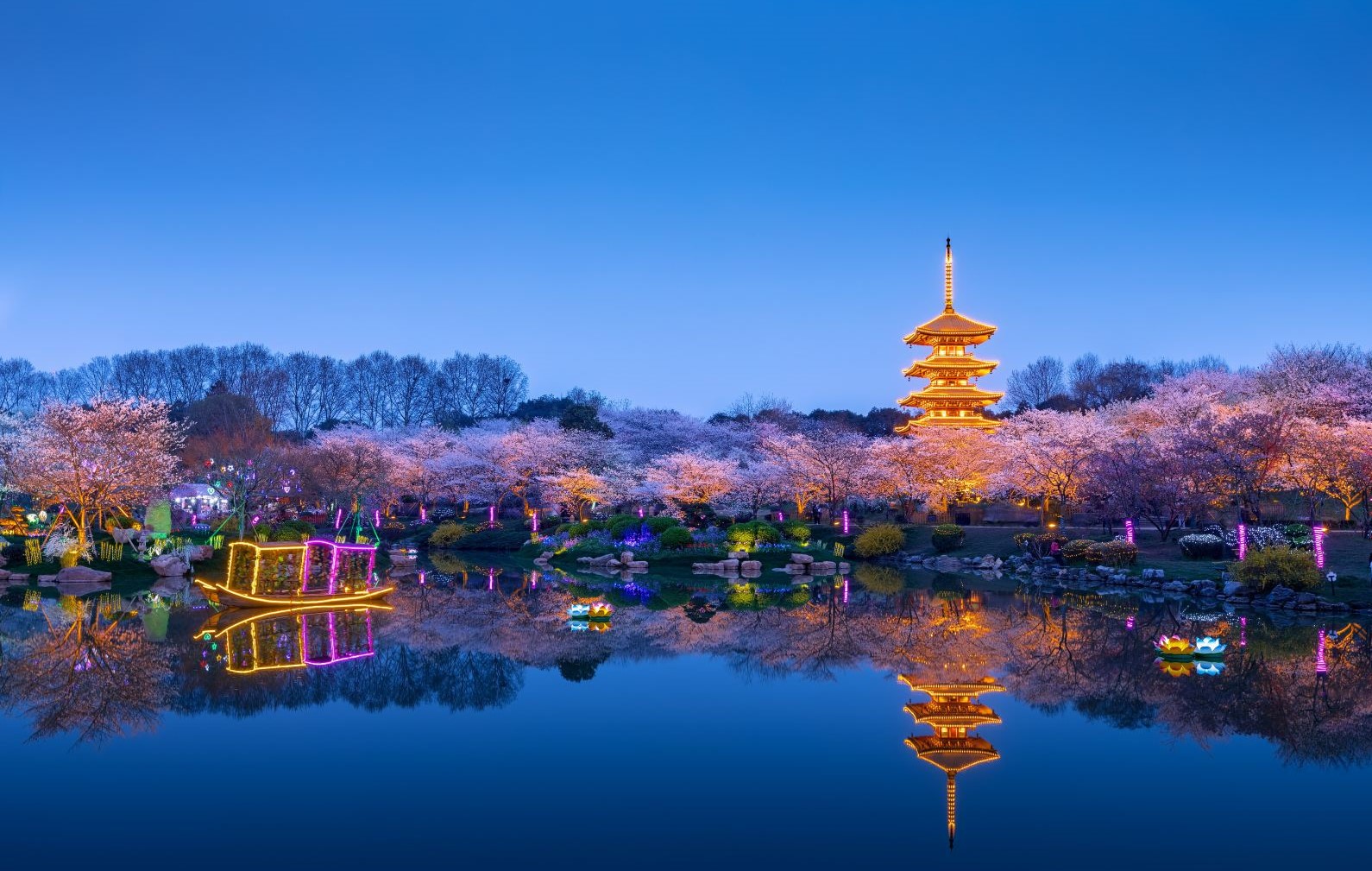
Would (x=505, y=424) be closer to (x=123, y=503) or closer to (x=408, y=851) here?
(x=123, y=503)

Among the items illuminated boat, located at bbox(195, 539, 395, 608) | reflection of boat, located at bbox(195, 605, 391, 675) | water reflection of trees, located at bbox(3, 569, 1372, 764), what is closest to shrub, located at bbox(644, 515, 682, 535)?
illuminated boat, located at bbox(195, 539, 395, 608)

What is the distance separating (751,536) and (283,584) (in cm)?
1781

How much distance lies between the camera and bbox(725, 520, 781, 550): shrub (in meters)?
35.5

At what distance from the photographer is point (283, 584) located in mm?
23594

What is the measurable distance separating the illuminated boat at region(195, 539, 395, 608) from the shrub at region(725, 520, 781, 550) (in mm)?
13794

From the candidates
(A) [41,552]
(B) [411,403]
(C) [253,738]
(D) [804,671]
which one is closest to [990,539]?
(D) [804,671]

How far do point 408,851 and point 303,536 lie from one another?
28.1 metres

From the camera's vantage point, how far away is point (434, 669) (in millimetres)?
14953

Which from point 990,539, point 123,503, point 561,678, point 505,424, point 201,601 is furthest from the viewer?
point 505,424

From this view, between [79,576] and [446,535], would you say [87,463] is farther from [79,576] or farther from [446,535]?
[446,535]

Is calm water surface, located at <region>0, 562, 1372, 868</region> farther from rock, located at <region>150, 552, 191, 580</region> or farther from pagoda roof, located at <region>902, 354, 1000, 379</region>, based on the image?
pagoda roof, located at <region>902, 354, 1000, 379</region>

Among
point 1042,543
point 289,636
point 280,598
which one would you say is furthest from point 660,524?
point 289,636

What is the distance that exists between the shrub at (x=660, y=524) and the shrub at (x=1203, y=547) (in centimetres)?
1836

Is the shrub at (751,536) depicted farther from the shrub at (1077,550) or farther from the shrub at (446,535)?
the shrub at (446,535)
